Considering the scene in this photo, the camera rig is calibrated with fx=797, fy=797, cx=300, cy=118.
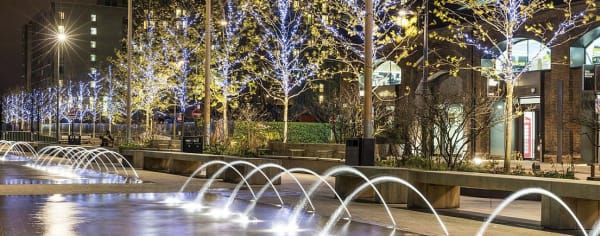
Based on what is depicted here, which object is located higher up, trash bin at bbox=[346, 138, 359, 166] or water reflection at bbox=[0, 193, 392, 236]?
trash bin at bbox=[346, 138, 359, 166]

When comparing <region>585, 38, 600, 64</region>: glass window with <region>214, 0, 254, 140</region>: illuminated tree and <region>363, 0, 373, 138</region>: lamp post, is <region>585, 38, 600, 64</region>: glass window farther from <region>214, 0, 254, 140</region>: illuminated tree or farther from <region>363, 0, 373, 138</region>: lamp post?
<region>363, 0, 373, 138</region>: lamp post

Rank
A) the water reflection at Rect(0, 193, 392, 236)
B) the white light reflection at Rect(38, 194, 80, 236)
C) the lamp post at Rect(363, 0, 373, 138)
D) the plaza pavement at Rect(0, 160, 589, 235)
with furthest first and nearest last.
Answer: the lamp post at Rect(363, 0, 373, 138), the plaza pavement at Rect(0, 160, 589, 235), the water reflection at Rect(0, 193, 392, 236), the white light reflection at Rect(38, 194, 80, 236)

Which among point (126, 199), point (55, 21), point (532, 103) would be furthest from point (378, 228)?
point (55, 21)

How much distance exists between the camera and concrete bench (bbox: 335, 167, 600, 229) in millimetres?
14048

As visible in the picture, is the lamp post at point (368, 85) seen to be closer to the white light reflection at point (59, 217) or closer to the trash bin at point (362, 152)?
the trash bin at point (362, 152)

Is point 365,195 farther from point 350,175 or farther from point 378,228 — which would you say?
point 378,228

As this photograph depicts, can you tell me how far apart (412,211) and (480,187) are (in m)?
1.94

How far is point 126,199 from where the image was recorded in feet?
63.6

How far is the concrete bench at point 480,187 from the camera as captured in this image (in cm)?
1405

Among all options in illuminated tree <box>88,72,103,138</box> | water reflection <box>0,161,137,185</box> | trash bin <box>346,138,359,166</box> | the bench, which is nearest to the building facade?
illuminated tree <box>88,72,103,138</box>

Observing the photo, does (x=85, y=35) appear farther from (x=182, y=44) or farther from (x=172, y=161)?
(x=172, y=161)

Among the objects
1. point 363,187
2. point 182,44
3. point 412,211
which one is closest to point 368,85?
point 363,187

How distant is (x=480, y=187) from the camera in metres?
16.0

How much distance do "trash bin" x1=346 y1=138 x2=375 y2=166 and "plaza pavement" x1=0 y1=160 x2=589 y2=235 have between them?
3.43ft
